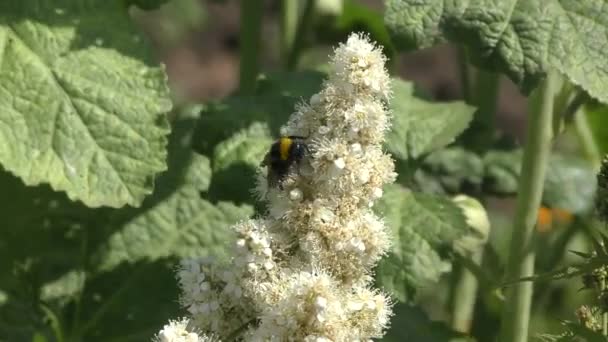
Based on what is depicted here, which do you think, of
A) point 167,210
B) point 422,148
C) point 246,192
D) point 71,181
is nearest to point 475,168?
point 422,148

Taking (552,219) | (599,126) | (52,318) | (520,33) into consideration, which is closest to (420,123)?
(520,33)

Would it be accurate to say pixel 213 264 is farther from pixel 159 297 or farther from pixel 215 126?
pixel 159 297

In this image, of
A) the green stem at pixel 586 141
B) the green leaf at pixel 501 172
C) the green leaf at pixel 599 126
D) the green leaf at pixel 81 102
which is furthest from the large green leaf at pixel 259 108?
the green leaf at pixel 599 126

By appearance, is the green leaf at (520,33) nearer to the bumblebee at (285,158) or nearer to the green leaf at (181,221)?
the bumblebee at (285,158)

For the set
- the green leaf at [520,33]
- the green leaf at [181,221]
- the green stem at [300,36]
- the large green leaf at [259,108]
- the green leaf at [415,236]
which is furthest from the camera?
the green stem at [300,36]

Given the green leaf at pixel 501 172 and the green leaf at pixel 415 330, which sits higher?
the green leaf at pixel 501 172

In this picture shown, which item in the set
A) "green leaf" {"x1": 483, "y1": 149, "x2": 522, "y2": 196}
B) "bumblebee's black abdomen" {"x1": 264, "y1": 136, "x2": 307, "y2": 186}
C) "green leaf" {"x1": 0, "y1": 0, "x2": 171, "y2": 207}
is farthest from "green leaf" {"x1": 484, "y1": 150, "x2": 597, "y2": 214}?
"bumblebee's black abdomen" {"x1": 264, "y1": 136, "x2": 307, "y2": 186}
